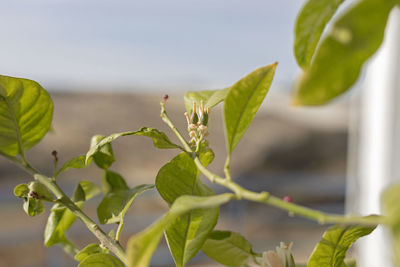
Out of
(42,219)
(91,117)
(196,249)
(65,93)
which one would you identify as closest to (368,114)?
(196,249)

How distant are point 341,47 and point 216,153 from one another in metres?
8.31

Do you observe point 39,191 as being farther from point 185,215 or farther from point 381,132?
point 381,132

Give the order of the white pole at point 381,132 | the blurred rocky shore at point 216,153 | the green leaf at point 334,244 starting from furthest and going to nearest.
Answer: the blurred rocky shore at point 216,153, the white pole at point 381,132, the green leaf at point 334,244

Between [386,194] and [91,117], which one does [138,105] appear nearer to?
[91,117]

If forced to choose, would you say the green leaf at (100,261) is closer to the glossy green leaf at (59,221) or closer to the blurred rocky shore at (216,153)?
the glossy green leaf at (59,221)

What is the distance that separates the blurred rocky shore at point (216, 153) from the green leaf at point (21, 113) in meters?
4.14

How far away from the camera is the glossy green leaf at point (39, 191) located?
0.83 feet

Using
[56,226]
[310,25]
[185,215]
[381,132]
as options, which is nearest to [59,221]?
[56,226]

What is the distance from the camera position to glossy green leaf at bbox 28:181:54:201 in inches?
10.0

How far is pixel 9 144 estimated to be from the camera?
281mm

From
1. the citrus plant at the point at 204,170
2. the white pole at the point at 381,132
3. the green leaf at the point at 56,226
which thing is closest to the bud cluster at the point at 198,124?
the citrus plant at the point at 204,170

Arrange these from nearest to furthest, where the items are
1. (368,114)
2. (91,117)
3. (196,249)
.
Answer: (196,249) < (368,114) < (91,117)

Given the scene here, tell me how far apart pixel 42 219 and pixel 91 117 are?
362 centimetres

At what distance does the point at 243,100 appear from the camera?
21cm
